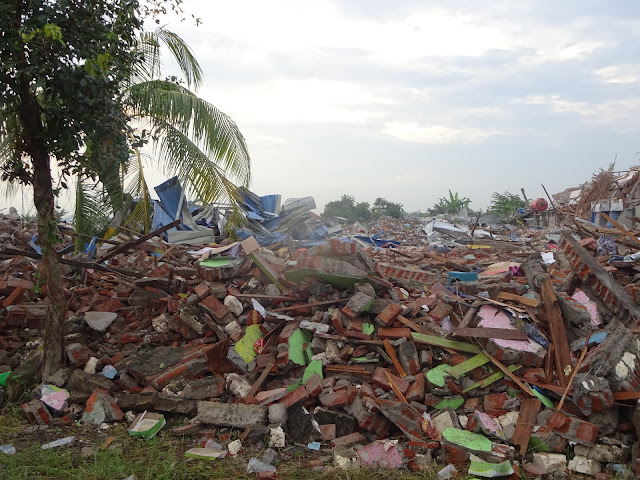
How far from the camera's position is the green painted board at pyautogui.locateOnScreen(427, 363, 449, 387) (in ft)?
15.8

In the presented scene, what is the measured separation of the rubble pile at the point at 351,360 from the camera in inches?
165

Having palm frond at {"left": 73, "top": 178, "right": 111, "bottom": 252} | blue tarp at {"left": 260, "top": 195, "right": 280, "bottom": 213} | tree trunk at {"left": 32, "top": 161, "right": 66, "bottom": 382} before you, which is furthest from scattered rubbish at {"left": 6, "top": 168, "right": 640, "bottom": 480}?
blue tarp at {"left": 260, "top": 195, "right": 280, "bottom": 213}

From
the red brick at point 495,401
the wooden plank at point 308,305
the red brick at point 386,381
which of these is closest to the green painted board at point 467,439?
the red brick at point 495,401

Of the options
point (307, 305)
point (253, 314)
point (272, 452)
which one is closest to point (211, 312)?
point (253, 314)

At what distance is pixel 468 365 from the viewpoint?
4.92 m

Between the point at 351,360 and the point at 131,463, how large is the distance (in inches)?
89.2

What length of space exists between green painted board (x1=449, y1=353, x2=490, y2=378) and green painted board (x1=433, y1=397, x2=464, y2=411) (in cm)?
24

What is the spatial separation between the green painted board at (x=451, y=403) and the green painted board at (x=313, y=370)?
1217mm

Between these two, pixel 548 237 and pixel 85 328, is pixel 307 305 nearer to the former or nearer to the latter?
pixel 85 328

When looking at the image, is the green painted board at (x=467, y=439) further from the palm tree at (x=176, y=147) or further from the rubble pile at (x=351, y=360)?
the palm tree at (x=176, y=147)

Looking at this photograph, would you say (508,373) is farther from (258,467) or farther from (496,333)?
(258,467)

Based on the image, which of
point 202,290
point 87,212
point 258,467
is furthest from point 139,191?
point 258,467

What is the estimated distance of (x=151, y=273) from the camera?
7148mm

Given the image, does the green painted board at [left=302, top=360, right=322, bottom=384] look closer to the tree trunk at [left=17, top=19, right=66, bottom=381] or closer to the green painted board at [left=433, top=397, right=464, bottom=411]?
the green painted board at [left=433, top=397, right=464, bottom=411]
